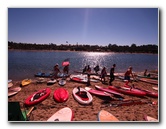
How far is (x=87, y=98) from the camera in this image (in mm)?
3527

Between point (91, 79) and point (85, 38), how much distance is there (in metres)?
1.66

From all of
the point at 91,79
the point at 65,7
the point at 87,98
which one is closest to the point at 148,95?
the point at 87,98

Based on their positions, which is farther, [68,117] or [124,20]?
[124,20]

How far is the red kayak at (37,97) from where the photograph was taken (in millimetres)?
3244

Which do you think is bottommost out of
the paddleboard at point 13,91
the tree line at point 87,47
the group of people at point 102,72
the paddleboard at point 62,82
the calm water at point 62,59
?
the paddleboard at point 13,91

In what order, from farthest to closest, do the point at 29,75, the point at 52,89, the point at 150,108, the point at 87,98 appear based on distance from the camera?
the point at 29,75
the point at 52,89
the point at 87,98
the point at 150,108

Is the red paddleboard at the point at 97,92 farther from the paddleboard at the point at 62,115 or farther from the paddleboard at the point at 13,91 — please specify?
the paddleboard at the point at 13,91

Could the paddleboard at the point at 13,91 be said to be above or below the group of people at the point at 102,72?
below

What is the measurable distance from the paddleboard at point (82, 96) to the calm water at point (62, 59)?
78cm

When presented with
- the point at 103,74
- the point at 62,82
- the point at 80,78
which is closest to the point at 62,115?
the point at 62,82

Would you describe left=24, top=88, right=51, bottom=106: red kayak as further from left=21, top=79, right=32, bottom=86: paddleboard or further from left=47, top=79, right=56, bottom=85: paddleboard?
left=21, top=79, right=32, bottom=86: paddleboard

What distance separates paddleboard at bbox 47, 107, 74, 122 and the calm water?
1266 mm

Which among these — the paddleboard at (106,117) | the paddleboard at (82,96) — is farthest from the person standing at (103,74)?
the paddleboard at (106,117)
